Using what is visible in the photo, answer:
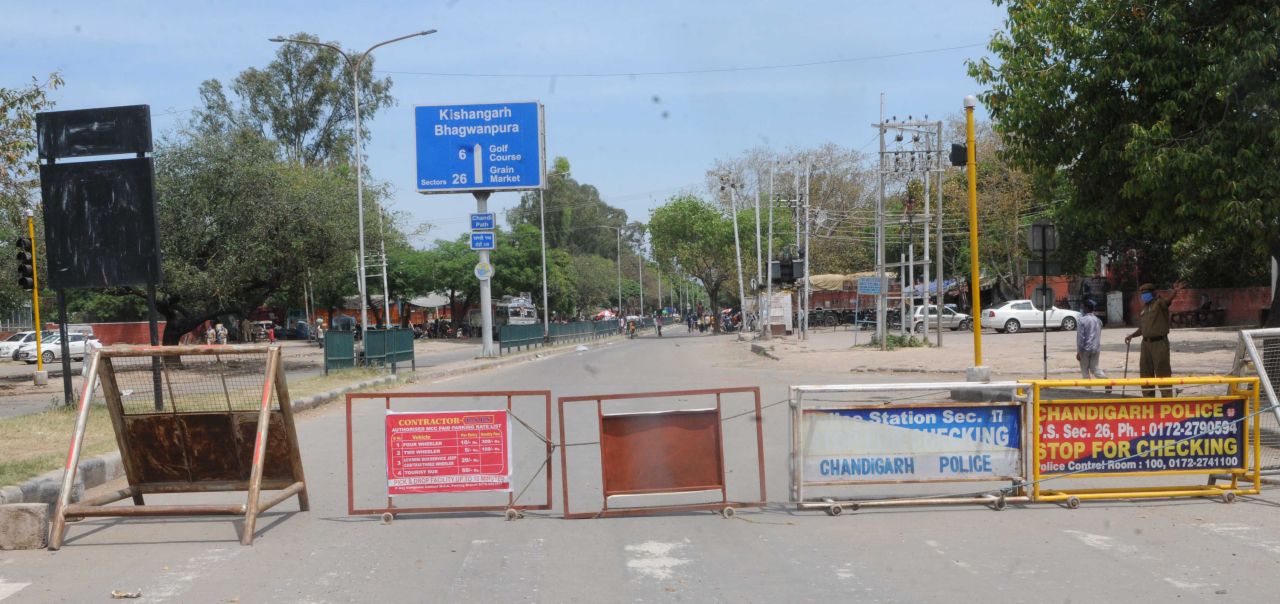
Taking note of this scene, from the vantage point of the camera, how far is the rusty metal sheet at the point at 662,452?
24.7 ft

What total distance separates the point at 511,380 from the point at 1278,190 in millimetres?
15797

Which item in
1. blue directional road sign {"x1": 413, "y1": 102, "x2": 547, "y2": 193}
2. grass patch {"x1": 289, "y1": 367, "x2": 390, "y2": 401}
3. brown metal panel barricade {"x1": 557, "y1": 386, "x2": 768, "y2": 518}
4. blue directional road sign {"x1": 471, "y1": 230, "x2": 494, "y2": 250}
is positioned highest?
blue directional road sign {"x1": 413, "y1": 102, "x2": 547, "y2": 193}

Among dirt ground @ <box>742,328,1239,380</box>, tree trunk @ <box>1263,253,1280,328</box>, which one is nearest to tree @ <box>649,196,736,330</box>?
dirt ground @ <box>742,328,1239,380</box>

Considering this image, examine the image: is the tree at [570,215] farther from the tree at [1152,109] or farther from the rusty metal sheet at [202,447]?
the rusty metal sheet at [202,447]

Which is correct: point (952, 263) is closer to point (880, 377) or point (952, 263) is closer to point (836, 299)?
point (836, 299)

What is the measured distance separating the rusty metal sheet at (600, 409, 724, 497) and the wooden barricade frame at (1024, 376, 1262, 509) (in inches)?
95.4

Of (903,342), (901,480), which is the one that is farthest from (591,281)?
(901,480)

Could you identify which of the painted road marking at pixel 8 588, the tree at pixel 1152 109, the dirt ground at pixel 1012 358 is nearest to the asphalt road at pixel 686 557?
the painted road marking at pixel 8 588

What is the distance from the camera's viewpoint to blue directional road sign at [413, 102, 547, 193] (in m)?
27.8

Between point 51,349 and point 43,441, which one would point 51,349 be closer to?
point 51,349

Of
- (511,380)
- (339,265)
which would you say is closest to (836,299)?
(339,265)

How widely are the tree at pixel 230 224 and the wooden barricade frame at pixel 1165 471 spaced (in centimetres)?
2569

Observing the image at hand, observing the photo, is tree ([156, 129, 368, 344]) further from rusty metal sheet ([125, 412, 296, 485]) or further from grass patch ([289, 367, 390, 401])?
rusty metal sheet ([125, 412, 296, 485])

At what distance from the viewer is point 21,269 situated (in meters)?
21.2
